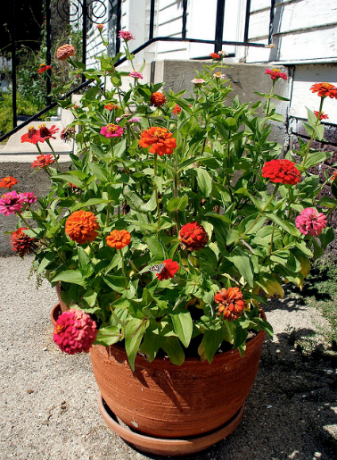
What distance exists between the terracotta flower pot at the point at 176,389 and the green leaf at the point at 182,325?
0.71 ft

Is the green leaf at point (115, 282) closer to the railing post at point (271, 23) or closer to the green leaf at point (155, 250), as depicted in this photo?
the green leaf at point (155, 250)

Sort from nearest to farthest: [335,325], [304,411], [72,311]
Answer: [72,311]
[304,411]
[335,325]

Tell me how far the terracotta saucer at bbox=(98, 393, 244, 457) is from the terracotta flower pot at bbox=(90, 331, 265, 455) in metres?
0.02

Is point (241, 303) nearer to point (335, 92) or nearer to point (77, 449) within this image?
point (335, 92)

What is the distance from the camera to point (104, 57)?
2105mm

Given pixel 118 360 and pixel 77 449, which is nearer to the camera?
pixel 118 360

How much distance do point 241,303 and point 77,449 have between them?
107 cm

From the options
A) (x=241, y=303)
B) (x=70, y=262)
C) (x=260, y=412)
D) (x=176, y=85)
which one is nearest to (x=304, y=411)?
(x=260, y=412)

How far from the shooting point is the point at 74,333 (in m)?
1.11

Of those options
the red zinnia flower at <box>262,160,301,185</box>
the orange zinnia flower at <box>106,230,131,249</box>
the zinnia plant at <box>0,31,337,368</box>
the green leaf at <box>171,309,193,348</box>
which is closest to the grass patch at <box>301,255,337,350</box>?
the zinnia plant at <box>0,31,337,368</box>

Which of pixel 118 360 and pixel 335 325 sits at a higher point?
pixel 118 360

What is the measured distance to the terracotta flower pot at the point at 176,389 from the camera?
1.54m

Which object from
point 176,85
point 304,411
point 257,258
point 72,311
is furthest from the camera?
point 176,85

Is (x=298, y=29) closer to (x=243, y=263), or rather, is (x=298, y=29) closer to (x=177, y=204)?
(x=177, y=204)
